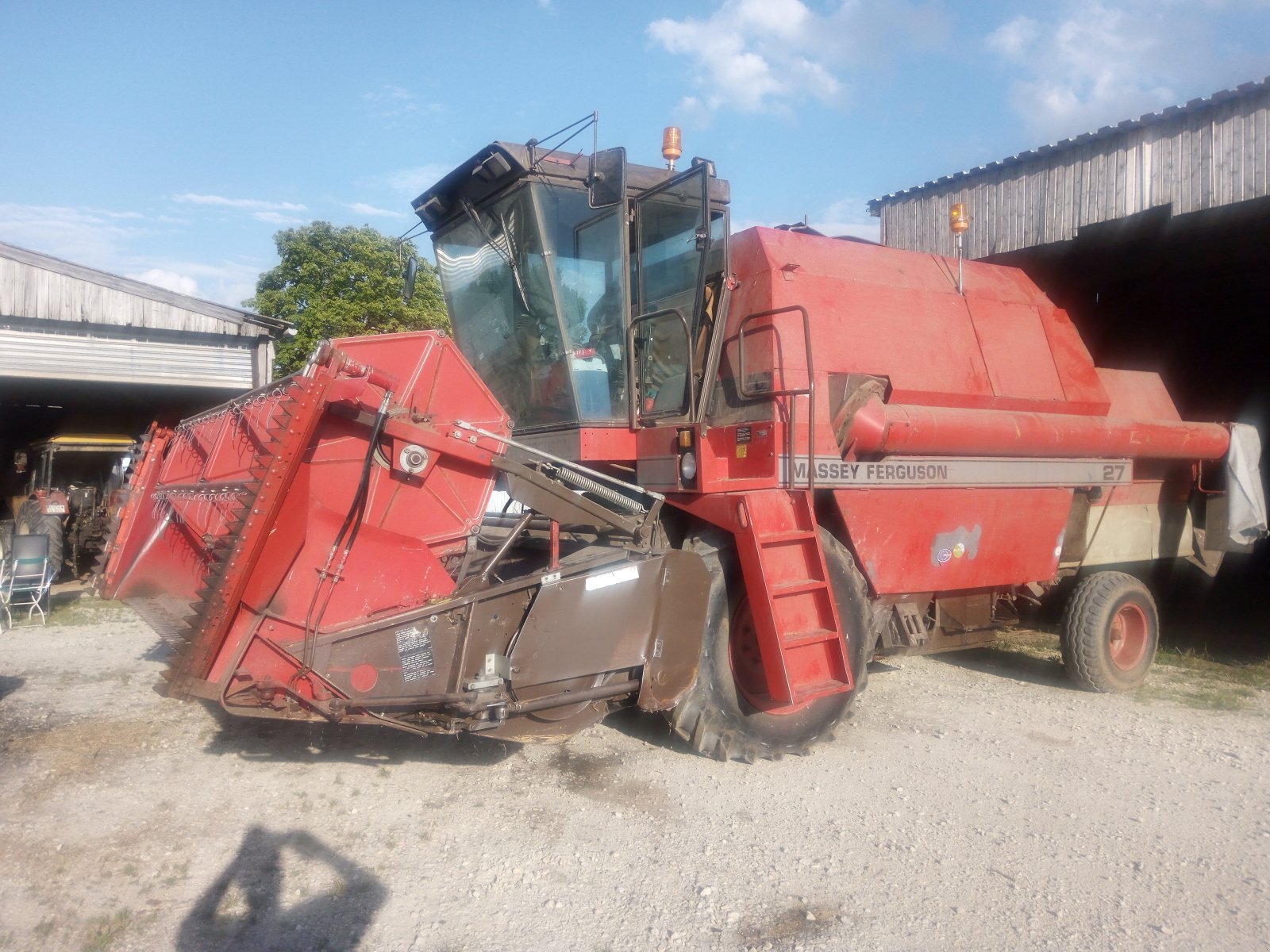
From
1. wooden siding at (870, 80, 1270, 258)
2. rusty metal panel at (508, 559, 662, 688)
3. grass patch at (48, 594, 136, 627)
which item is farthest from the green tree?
rusty metal panel at (508, 559, 662, 688)

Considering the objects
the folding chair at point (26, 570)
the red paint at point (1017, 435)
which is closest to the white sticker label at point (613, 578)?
the red paint at point (1017, 435)

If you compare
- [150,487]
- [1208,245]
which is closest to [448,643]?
[150,487]

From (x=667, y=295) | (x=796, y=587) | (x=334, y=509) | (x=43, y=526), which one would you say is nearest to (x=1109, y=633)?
(x=796, y=587)

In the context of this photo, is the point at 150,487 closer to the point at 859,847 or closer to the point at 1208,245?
the point at 859,847

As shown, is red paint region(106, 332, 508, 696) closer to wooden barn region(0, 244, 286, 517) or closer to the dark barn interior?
the dark barn interior

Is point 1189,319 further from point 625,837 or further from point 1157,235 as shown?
point 625,837

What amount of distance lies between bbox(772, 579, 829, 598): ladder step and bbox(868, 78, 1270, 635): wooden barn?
5060 millimetres

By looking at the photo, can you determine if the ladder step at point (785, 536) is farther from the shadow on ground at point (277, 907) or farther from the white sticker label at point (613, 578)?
the shadow on ground at point (277, 907)

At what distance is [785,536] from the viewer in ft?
14.2

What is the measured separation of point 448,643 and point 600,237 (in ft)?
7.75

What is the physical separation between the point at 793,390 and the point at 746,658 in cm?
145

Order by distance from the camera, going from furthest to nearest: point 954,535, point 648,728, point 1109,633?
point 1109,633 < point 954,535 < point 648,728

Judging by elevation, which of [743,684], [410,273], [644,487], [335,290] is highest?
[335,290]

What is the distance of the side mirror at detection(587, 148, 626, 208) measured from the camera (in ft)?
14.7
